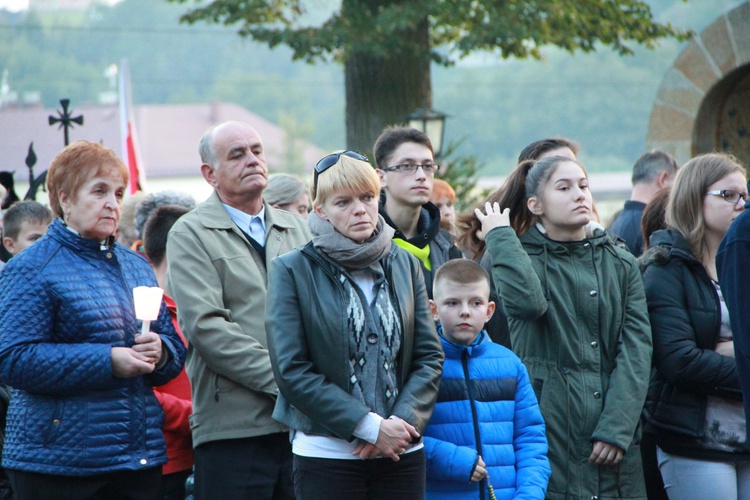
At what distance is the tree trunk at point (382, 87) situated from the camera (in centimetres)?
1245

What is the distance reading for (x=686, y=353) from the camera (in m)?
4.39

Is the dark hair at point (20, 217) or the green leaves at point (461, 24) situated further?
the green leaves at point (461, 24)

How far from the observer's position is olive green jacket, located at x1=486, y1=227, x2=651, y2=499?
13.9 feet

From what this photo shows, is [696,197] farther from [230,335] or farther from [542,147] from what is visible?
[230,335]

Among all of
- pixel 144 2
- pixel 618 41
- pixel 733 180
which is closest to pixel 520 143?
pixel 144 2

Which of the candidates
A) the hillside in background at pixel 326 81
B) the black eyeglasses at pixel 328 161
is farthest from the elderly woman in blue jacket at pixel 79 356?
the hillside in background at pixel 326 81

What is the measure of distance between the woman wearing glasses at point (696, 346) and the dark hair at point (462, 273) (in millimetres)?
927

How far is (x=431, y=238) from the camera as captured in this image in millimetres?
4945

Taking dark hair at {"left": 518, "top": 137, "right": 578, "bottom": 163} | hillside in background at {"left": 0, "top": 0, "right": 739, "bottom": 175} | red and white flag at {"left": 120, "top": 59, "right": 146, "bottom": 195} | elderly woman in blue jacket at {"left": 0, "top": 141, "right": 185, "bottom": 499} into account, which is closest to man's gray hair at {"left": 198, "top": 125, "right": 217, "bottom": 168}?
elderly woman in blue jacket at {"left": 0, "top": 141, "right": 185, "bottom": 499}

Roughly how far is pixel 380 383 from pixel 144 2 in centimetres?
9093

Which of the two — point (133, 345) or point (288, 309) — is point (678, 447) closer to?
point (288, 309)

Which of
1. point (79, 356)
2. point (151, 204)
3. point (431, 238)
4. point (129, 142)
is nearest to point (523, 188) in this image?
point (431, 238)

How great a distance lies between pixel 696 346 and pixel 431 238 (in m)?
1.31

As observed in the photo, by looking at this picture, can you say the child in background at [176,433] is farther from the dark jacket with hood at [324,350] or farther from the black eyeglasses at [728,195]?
the black eyeglasses at [728,195]
